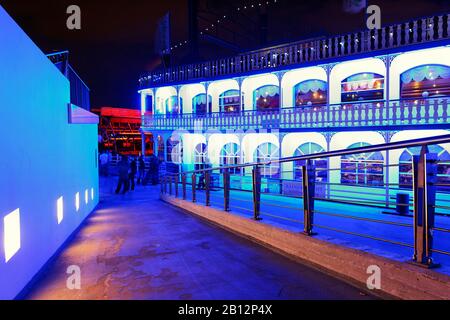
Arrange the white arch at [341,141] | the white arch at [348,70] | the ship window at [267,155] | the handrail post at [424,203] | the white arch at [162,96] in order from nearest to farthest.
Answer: the handrail post at [424,203]
the white arch at [348,70]
the white arch at [341,141]
the ship window at [267,155]
the white arch at [162,96]

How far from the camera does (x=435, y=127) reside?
41.3 ft

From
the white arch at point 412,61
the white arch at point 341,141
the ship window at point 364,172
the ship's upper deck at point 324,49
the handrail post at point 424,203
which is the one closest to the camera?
the handrail post at point 424,203

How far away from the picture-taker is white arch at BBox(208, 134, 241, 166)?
21789 millimetres

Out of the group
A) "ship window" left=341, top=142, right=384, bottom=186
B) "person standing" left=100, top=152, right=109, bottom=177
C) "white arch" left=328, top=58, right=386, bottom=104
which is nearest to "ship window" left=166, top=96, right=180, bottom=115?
"person standing" left=100, top=152, right=109, bottom=177

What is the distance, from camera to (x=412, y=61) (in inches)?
567

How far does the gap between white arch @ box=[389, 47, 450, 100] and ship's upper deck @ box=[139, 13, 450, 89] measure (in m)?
0.71

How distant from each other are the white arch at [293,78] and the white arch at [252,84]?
1067mm

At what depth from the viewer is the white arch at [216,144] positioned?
21.8 meters

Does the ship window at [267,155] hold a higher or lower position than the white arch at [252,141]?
lower

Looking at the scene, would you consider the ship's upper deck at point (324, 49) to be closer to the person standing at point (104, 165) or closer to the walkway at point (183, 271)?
the person standing at point (104, 165)

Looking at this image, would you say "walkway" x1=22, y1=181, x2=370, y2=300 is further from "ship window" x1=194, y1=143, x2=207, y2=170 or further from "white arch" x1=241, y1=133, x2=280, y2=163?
"ship window" x1=194, y1=143, x2=207, y2=170

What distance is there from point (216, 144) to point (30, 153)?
56.6 feet

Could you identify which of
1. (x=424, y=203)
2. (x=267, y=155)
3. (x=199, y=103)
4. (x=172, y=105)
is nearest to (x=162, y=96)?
(x=172, y=105)

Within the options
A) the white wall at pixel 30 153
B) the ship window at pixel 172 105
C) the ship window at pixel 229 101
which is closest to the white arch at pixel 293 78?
the ship window at pixel 229 101
